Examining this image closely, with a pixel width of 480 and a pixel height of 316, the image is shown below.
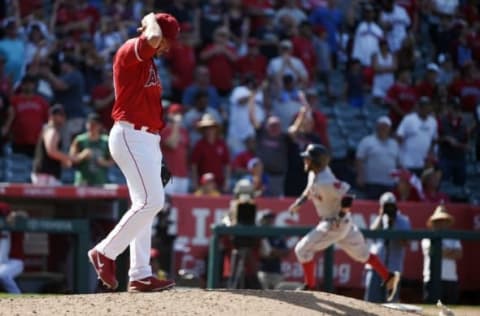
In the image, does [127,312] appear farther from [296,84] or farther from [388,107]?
[388,107]

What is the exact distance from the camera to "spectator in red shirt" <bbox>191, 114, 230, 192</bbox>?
16500 millimetres

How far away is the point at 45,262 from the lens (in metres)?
15.0

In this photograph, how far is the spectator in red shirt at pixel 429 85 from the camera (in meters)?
19.7

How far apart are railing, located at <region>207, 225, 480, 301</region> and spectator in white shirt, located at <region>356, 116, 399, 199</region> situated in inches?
160

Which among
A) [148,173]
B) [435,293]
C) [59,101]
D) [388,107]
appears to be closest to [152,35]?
[148,173]

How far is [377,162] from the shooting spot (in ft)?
56.3

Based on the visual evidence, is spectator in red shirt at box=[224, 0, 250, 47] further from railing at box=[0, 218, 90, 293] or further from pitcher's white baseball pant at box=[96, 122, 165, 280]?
pitcher's white baseball pant at box=[96, 122, 165, 280]

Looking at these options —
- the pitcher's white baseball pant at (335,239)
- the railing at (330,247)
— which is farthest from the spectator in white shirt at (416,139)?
the pitcher's white baseball pant at (335,239)

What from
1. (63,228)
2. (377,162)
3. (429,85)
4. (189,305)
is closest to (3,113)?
(63,228)

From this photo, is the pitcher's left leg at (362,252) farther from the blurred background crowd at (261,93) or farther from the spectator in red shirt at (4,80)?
the spectator in red shirt at (4,80)

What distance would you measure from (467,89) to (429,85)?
26.3 inches

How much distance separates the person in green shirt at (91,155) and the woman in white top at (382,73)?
593 cm

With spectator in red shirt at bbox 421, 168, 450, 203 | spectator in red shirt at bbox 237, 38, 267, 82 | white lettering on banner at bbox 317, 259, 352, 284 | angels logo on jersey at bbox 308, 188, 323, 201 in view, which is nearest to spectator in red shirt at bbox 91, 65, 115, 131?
spectator in red shirt at bbox 237, 38, 267, 82

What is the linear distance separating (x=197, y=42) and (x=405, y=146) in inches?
137
